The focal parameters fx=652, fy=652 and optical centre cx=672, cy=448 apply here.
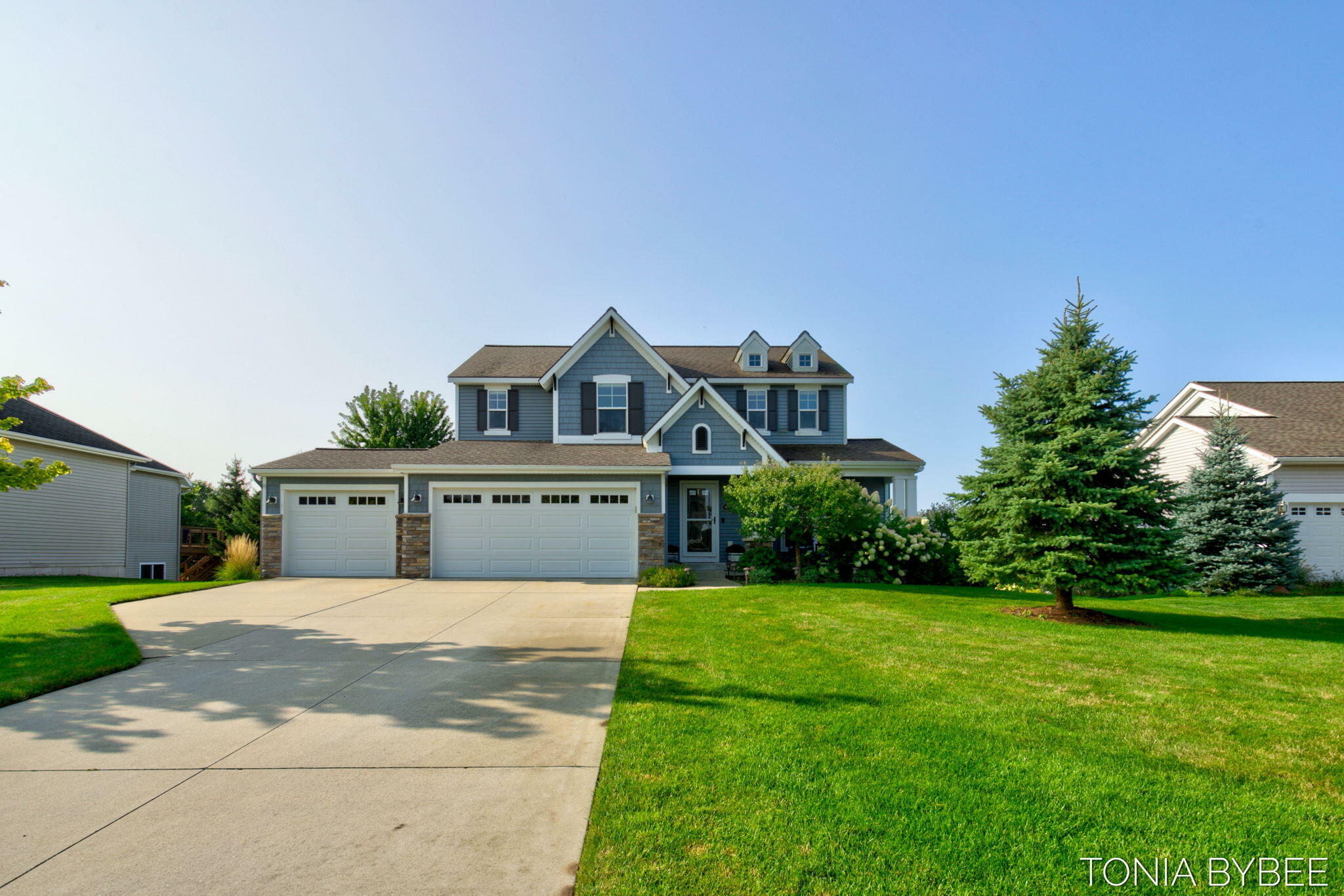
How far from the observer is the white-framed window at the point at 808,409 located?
22.9 meters

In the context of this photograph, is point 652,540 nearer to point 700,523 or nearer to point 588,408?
point 700,523

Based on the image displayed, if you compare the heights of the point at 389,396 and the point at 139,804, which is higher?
the point at 389,396

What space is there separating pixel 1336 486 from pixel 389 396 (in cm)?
3628

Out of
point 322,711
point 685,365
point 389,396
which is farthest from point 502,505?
point 389,396

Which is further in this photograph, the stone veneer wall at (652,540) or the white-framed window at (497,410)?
the white-framed window at (497,410)

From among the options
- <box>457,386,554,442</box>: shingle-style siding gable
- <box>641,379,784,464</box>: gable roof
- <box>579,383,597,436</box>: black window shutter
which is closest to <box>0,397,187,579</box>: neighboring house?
<box>457,386,554,442</box>: shingle-style siding gable

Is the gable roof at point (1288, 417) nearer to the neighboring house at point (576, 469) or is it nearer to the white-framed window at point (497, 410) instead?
the neighboring house at point (576, 469)

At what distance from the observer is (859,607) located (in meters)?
11.8

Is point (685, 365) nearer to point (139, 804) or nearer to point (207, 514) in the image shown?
point (139, 804)

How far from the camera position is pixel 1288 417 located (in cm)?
2016

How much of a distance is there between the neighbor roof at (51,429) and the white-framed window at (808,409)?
2282cm

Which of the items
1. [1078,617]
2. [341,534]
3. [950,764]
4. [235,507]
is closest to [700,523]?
[341,534]

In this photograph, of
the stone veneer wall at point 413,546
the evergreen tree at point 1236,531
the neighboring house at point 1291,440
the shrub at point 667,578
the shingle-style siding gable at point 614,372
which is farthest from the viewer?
the shingle-style siding gable at point 614,372

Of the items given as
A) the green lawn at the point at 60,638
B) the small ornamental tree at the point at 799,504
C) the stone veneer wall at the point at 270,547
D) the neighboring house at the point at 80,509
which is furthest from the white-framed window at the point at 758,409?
the neighboring house at the point at 80,509
